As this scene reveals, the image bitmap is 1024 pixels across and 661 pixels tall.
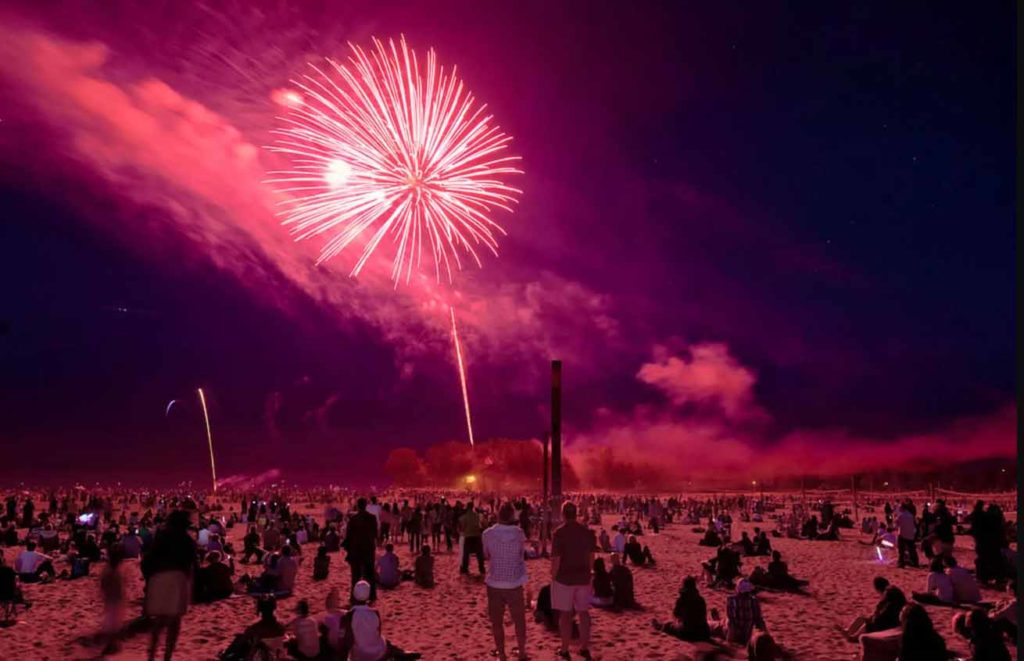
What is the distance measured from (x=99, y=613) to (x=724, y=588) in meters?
11.9

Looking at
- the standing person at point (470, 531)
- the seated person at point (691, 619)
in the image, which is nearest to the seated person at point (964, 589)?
the seated person at point (691, 619)

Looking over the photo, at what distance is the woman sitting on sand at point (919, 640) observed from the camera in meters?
7.08

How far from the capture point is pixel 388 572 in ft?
52.5

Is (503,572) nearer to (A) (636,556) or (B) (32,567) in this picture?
(A) (636,556)

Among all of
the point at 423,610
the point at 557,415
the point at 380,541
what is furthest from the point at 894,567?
the point at 380,541

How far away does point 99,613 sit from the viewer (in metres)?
12.9

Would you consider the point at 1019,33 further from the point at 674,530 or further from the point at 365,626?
the point at 674,530

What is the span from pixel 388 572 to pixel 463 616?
347cm

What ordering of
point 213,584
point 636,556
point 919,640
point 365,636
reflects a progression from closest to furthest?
1. point 919,640
2. point 365,636
3. point 213,584
4. point 636,556

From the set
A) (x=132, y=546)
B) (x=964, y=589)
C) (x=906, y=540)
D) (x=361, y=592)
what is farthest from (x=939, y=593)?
(x=132, y=546)

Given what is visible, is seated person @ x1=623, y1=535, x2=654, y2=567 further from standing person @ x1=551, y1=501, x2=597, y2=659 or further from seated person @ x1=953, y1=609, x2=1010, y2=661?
seated person @ x1=953, y1=609, x2=1010, y2=661

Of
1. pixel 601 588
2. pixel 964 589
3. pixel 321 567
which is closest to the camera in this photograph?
pixel 964 589

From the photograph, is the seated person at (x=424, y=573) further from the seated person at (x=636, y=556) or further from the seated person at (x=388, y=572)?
the seated person at (x=636, y=556)

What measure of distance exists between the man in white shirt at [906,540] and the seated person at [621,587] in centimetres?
956
